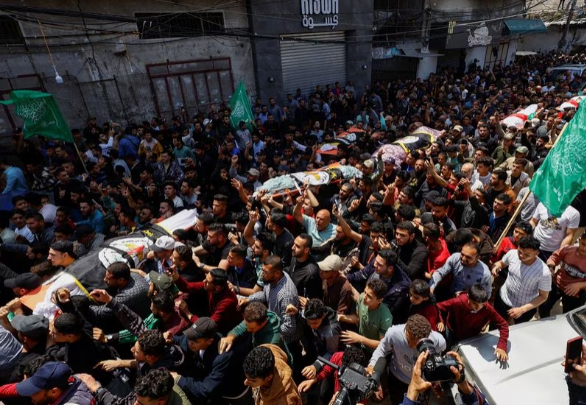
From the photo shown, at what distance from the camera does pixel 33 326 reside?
2920 millimetres

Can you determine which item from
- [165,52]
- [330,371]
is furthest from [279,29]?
[330,371]

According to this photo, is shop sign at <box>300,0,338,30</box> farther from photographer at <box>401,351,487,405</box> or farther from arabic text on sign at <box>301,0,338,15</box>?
photographer at <box>401,351,487,405</box>

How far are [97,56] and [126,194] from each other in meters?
6.59

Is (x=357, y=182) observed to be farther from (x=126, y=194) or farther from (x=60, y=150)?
(x=60, y=150)

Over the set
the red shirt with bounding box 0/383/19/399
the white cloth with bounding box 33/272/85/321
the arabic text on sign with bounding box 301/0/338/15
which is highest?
the arabic text on sign with bounding box 301/0/338/15

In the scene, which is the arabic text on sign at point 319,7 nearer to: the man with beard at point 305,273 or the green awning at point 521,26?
the man with beard at point 305,273

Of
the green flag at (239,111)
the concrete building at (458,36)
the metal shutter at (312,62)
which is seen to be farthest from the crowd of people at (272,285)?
the concrete building at (458,36)

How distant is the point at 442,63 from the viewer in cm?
2147

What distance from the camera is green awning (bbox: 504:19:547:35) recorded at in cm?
2200

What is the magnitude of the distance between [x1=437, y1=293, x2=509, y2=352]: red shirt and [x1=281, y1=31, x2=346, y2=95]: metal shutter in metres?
12.2

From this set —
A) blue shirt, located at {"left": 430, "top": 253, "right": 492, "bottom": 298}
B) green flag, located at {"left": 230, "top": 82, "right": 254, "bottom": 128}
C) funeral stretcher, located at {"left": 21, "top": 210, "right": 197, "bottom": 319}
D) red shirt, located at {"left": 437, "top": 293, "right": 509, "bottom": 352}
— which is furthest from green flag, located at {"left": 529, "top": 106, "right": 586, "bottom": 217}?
green flag, located at {"left": 230, "top": 82, "right": 254, "bottom": 128}

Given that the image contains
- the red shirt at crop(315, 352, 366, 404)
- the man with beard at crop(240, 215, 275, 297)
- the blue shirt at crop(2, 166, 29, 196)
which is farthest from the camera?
the blue shirt at crop(2, 166, 29, 196)

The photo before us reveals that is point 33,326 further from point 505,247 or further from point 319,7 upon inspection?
point 319,7

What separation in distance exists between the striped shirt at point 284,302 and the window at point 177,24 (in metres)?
9.19
